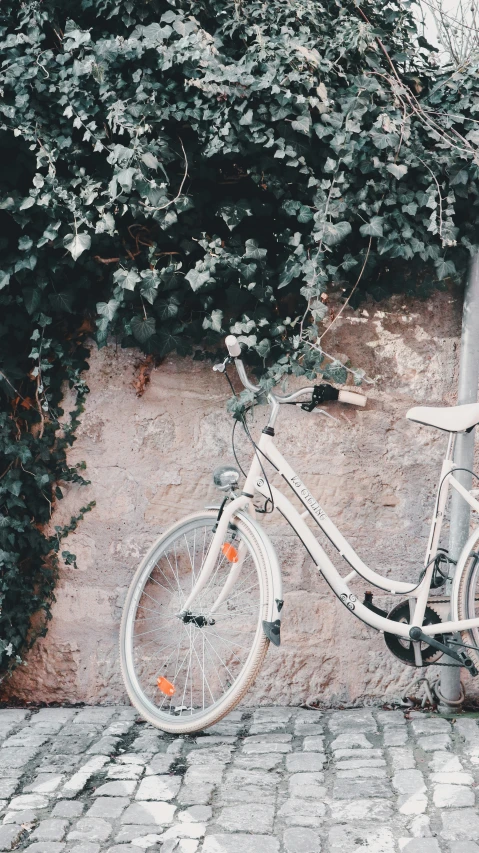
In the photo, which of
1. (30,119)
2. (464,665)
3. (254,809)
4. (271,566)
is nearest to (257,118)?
(30,119)

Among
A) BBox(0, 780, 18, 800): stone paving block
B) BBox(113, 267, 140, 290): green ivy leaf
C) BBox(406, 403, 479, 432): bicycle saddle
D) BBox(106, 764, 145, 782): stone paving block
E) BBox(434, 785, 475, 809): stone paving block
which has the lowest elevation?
BBox(0, 780, 18, 800): stone paving block

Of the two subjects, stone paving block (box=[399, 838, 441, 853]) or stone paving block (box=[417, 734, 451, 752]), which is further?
stone paving block (box=[417, 734, 451, 752])

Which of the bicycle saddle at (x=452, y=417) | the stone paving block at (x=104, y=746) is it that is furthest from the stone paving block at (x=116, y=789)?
the bicycle saddle at (x=452, y=417)

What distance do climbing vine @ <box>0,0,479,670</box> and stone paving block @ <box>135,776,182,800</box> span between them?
1.11 m

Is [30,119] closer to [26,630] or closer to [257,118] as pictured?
[257,118]

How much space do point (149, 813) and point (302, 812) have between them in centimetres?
49

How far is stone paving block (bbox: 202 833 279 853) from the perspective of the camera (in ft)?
8.32

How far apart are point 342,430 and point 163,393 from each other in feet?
2.68

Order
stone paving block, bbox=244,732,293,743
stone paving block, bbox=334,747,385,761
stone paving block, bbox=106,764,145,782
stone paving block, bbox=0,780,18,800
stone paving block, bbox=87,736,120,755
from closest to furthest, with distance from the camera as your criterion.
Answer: stone paving block, bbox=0,780,18,800 → stone paving block, bbox=106,764,145,782 → stone paving block, bbox=334,747,385,761 → stone paving block, bbox=87,736,120,755 → stone paving block, bbox=244,732,293,743

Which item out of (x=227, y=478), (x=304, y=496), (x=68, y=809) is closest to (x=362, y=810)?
(x=68, y=809)

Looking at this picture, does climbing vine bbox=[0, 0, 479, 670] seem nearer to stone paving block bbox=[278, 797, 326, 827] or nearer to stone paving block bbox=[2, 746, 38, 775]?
stone paving block bbox=[2, 746, 38, 775]

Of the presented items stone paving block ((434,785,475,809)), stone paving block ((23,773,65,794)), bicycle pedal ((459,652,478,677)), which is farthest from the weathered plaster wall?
stone paving block ((434,785,475,809))

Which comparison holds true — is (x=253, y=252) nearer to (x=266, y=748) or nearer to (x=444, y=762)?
(x=266, y=748)

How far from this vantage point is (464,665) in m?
3.40
